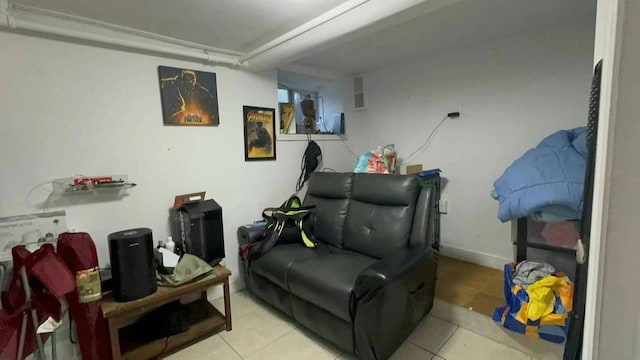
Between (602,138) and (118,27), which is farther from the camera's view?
(118,27)

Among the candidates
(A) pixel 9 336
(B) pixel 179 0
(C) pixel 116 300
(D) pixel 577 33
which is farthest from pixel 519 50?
(A) pixel 9 336

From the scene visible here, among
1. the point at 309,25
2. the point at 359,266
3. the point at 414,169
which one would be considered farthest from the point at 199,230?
the point at 414,169

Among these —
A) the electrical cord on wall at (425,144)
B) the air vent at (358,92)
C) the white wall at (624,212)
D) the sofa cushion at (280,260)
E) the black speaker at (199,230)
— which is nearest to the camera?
the white wall at (624,212)

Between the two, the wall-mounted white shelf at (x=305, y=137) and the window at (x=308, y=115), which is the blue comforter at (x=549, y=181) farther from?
the window at (x=308, y=115)

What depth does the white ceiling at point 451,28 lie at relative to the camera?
1873 millimetres

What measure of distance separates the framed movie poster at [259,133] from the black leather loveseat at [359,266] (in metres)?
0.60

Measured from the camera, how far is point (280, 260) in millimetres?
2072

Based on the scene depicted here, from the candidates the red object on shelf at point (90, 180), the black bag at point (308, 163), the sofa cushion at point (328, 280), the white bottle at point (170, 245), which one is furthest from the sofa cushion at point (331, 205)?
the red object on shelf at point (90, 180)

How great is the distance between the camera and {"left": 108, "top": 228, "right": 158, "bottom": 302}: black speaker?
63.9 inches

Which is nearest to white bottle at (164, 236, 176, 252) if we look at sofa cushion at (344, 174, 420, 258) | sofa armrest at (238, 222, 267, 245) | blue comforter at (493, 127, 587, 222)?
sofa armrest at (238, 222, 267, 245)

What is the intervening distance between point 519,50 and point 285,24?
200 cm

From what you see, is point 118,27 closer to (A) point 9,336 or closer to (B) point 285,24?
(B) point 285,24

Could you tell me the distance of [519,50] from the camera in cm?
238

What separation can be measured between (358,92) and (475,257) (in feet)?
7.60
